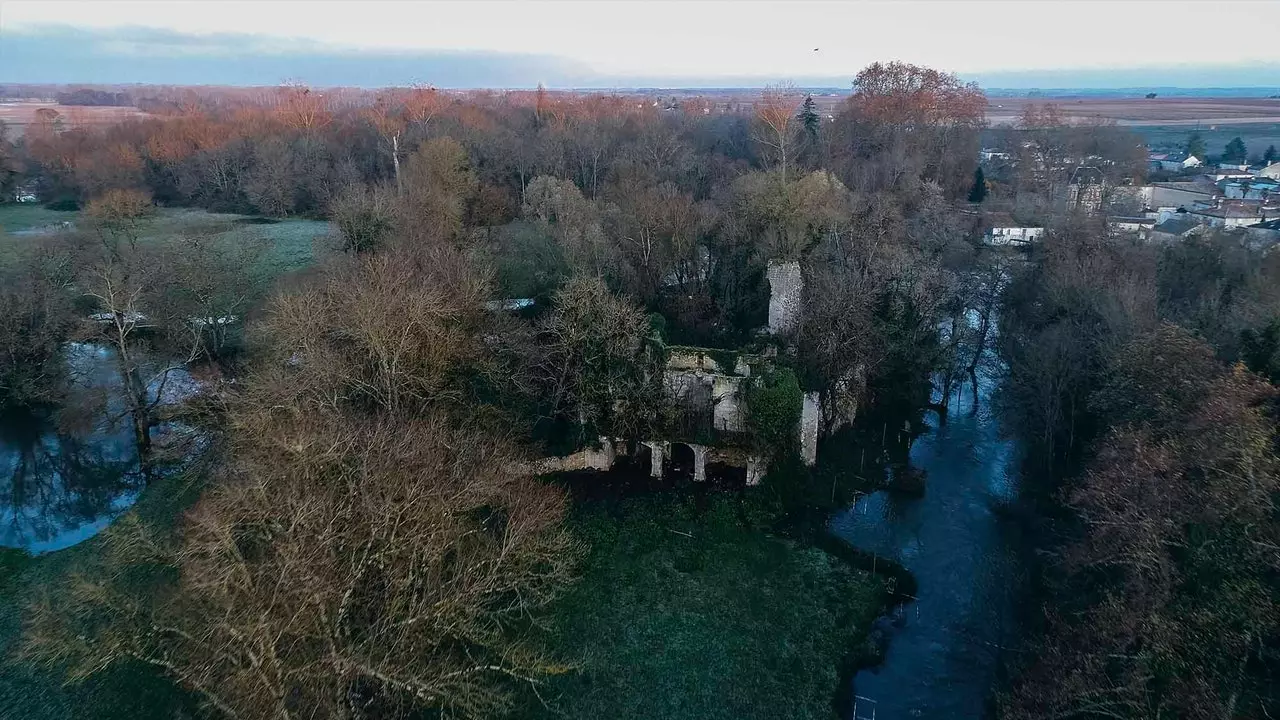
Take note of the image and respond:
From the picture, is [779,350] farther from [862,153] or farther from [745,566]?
[862,153]

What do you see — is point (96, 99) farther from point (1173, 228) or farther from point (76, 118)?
point (1173, 228)

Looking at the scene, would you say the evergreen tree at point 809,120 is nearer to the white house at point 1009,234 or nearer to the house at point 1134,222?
the white house at point 1009,234

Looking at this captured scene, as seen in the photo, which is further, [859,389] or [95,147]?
[95,147]

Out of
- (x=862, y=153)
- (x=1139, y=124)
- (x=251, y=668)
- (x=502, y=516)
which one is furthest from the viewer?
(x=1139, y=124)

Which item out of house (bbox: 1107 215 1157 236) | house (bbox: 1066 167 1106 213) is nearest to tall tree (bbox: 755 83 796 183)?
house (bbox: 1066 167 1106 213)

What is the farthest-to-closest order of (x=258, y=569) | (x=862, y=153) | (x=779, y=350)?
(x=862, y=153), (x=779, y=350), (x=258, y=569)

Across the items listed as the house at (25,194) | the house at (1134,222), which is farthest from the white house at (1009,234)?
the house at (25,194)

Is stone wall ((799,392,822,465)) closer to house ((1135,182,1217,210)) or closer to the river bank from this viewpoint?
the river bank

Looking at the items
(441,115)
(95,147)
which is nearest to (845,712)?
(441,115)
